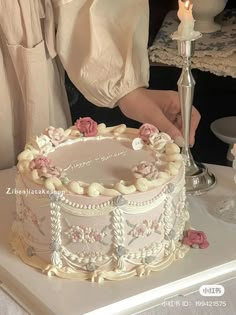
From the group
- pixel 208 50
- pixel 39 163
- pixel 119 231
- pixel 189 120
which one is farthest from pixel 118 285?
pixel 208 50

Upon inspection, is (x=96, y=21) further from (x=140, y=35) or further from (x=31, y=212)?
(x=31, y=212)

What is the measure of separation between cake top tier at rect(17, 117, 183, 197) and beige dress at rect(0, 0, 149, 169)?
239mm

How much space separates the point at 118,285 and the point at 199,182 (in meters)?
0.26

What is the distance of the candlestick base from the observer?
39.6 inches

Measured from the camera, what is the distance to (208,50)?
1379 mm

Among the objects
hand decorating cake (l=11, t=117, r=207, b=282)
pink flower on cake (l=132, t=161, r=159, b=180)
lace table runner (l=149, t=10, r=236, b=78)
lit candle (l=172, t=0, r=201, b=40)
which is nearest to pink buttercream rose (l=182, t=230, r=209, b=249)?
hand decorating cake (l=11, t=117, r=207, b=282)

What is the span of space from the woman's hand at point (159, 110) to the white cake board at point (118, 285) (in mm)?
206

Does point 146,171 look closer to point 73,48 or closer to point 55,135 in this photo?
point 55,135

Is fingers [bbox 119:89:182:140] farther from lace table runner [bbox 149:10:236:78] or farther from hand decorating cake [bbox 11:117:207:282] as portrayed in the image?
lace table runner [bbox 149:10:236:78]

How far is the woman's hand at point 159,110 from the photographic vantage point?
1061 mm

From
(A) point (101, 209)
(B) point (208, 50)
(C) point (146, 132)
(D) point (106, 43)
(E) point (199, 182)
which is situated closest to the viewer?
(A) point (101, 209)

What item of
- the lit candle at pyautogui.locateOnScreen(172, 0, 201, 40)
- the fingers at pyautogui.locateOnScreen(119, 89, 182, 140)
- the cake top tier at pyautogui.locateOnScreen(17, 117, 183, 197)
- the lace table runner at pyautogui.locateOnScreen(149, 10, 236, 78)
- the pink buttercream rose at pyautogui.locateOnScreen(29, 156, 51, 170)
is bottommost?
the lace table runner at pyautogui.locateOnScreen(149, 10, 236, 78)

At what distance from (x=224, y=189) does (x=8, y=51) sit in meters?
0.43

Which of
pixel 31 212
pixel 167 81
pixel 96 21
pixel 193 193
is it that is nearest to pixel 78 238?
pixel 31 212
